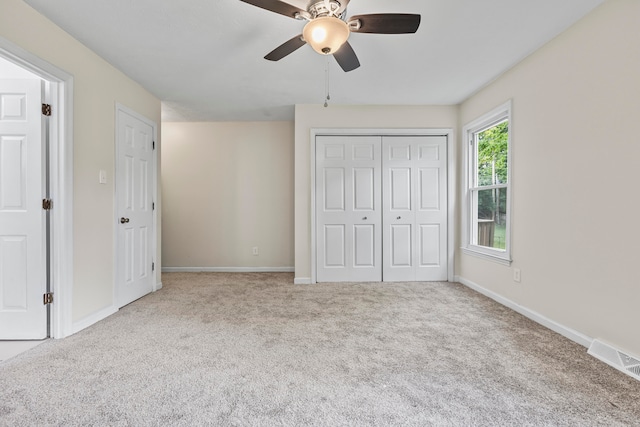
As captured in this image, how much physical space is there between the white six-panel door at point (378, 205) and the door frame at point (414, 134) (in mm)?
54

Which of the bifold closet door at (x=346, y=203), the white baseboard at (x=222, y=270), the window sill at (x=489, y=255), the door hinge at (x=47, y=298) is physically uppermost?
the bifold closet door at (x=346, y=203)

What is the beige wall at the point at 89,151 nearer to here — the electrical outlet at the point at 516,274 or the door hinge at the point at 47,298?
the door hinge at the point at 47,298

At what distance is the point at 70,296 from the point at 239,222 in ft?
8.19

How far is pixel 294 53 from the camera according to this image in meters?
2.51

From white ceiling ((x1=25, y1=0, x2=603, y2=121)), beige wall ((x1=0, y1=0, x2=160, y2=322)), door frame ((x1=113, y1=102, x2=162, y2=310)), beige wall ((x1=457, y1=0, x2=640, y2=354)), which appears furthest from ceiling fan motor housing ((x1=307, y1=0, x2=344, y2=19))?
door frame ((x1=113, y1=102, x2=162, y2=310))

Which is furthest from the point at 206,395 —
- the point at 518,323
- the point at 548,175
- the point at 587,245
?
the point at 548,175

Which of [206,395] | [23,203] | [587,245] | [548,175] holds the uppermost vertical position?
[548,175]

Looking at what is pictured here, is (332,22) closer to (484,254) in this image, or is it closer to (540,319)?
(540,319)

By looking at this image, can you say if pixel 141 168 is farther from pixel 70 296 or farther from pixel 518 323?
pixel 518 323

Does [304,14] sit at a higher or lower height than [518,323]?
higher

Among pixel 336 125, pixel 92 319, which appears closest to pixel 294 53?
pixel 336 125

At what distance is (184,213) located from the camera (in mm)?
4590

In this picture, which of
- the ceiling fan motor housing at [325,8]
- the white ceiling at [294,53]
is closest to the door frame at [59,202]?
the white ceiling at [294,53]

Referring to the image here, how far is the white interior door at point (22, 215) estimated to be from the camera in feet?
7.02
